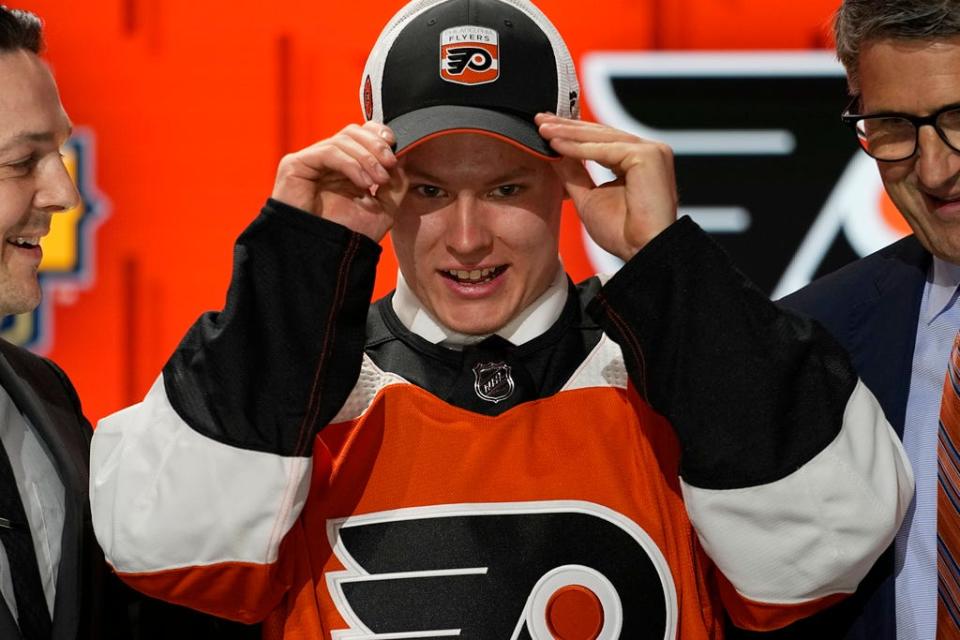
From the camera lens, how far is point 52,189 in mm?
1661

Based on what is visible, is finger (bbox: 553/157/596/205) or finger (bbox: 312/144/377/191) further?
finger (bbox: 553/157/596/205)

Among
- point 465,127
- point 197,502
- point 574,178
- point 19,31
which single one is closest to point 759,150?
point 574,178

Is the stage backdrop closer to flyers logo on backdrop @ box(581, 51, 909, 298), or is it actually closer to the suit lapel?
flyers logo on backdrop @ box(581, 51, 909, 298)

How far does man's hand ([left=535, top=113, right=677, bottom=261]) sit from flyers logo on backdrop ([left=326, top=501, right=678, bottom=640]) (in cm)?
32

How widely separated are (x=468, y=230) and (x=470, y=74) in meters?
0.19

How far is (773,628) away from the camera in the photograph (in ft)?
4.84

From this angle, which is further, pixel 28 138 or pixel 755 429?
pixel 28 138

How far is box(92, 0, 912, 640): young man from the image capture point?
1.41 meters

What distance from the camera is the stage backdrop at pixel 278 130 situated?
8.86 feet

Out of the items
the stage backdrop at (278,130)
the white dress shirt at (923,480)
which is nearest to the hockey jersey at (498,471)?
the white dress shirt at (923,480)

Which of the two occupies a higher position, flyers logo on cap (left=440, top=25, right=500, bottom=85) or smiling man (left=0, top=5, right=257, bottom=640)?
flyers logo on cap (left=440, top=25, right=500, bottom=85)

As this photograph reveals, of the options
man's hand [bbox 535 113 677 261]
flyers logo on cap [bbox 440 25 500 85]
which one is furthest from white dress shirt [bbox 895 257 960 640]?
flyers logo on cap [bbox 440 25 500 85]

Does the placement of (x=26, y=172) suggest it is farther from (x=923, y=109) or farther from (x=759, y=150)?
(x=759, y=150)

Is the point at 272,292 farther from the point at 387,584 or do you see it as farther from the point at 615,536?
the point at 615,536
